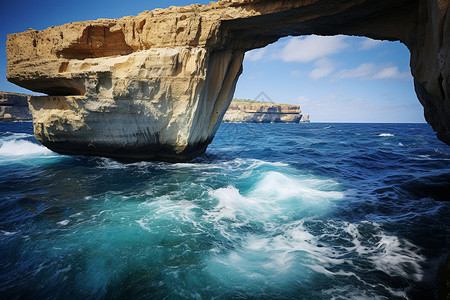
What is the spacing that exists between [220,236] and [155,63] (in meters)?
7.58

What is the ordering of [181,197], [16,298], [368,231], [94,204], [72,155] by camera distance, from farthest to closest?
1. [72,155]
2. [181,197]
3. [94,204]
4. [368,231]
5. [16,298]

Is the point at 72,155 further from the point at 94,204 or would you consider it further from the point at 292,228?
the point at 292,228

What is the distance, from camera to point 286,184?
802 centimetres

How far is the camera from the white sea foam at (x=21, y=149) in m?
13.2

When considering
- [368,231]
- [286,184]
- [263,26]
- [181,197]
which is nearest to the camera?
[368,231]

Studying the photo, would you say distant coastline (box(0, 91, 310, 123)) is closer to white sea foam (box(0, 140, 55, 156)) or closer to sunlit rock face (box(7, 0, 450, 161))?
white sea foam (box(0, 140, 55, 156))

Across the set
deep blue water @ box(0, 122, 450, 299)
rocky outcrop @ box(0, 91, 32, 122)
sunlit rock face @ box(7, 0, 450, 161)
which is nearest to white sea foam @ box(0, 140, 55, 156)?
sunlit rock face @ box(7, 0, 450, 161)

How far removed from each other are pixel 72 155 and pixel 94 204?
26.3 feet

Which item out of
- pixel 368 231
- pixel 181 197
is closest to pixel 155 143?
pixel 181 197

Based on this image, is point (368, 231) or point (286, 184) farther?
point (286, 184)

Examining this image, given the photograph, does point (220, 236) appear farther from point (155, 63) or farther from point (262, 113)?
point (262, 113)

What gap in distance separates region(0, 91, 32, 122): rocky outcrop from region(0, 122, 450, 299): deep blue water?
52.7 meters

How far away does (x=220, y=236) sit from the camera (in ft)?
15.1

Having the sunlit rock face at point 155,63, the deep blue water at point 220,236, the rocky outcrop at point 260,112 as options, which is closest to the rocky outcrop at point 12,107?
the sunlit rock face at point 155,63
